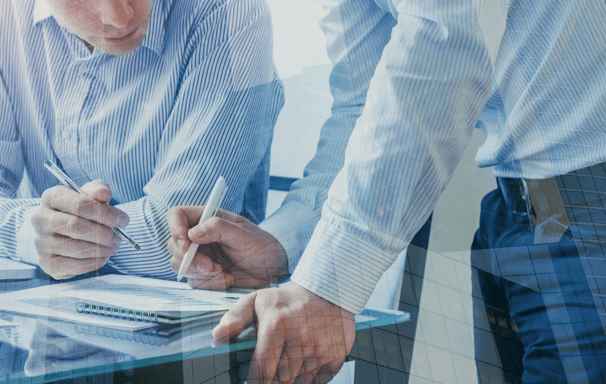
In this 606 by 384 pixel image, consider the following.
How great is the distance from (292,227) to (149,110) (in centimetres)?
28

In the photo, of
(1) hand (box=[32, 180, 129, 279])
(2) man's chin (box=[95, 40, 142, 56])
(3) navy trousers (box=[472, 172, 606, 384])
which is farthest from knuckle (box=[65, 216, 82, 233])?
(3) navy trousers (box=[472, 172, 606, 384])

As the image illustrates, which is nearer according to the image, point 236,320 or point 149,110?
point 236,320

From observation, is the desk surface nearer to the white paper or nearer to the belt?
the white paper

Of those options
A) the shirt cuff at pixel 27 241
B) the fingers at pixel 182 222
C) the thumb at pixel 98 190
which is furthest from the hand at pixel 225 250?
the shirt cuff at pixel 27 241

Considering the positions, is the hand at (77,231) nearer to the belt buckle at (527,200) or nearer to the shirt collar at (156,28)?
the shirt collar at (156,28)

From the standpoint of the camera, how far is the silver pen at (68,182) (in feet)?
1.88

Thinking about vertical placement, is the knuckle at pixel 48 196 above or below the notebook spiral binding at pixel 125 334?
above

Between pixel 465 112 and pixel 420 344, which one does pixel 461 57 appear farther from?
pixel 420 344

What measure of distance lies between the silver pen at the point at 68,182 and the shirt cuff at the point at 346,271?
0.80 ft

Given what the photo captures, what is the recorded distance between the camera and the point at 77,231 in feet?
1.90

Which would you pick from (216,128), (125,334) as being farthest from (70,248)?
(216,128)

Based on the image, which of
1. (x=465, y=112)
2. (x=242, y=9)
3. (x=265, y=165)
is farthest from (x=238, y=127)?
(x=465, y=112)

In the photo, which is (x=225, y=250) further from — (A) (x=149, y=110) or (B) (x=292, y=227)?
(A) (x=149, y=110)

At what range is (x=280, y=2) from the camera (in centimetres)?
61
